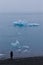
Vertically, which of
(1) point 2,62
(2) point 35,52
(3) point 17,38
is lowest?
(1) point 2,62

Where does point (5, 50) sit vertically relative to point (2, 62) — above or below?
above

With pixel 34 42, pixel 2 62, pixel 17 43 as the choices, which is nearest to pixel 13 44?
pixel 17 43

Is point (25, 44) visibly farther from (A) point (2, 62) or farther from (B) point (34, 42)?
(A) point (2, 62)

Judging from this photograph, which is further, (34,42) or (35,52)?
(34,42)

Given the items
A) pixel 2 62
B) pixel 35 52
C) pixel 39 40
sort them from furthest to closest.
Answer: pixel 39 40 < pixel 35 52 < pixel 2 62

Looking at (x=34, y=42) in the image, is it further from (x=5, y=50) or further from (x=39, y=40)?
(x=5, y=50)

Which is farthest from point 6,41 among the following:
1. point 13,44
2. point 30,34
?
point 30,34

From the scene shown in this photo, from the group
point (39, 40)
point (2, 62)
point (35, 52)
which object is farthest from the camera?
point (39, 40)

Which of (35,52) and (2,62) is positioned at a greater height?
(35,52)

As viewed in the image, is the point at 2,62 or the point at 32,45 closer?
the point at 2,62
